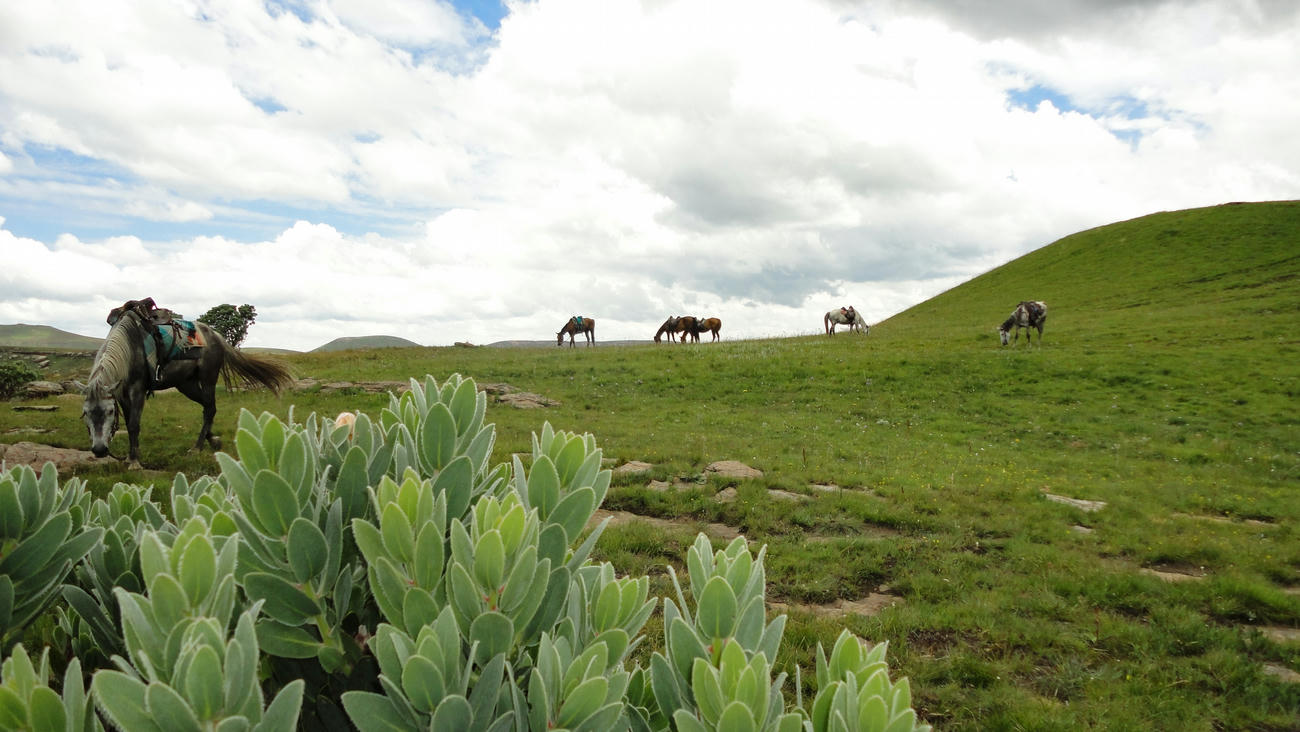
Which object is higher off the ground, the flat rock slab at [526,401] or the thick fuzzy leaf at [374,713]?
the thick fuzzy leaf at [374,713]

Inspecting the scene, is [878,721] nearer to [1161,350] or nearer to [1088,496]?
[1088,496]

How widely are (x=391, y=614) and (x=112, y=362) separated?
512 inches

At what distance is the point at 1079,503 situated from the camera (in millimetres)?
10719

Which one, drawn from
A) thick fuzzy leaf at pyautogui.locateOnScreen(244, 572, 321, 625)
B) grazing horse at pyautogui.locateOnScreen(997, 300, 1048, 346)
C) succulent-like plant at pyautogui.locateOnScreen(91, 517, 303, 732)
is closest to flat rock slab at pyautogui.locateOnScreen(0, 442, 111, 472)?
thick fuzzy leaf at pyautogui.locateOnScreen(244, 572, 321, 625)

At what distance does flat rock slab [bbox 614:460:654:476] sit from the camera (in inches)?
435

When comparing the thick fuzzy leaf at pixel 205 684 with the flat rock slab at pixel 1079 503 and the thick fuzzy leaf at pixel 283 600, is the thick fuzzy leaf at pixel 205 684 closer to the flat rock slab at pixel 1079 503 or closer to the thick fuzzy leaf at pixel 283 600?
the thick fuzzy leaf at pixel 283 600

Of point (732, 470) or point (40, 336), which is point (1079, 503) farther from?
point (40, 336)

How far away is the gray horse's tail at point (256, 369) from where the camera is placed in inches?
519

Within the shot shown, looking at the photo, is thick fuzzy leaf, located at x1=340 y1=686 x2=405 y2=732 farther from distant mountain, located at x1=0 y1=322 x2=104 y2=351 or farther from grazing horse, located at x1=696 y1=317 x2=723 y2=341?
distant mountain, located at x1=0 y1=322 x2=104 y2=351

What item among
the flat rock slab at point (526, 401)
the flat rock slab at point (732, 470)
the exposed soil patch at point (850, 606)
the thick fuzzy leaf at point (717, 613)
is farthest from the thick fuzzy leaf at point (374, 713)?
the flat rock slab at point (526, 401)

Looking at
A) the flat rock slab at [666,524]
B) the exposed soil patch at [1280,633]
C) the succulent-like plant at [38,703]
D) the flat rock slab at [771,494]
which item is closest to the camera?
the succulent-like plant at [38,703]

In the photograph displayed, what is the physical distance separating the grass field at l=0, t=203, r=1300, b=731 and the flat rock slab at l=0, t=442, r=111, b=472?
2.16ft

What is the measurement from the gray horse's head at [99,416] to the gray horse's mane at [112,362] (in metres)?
0.02

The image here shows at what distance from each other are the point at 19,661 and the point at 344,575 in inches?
16.7
